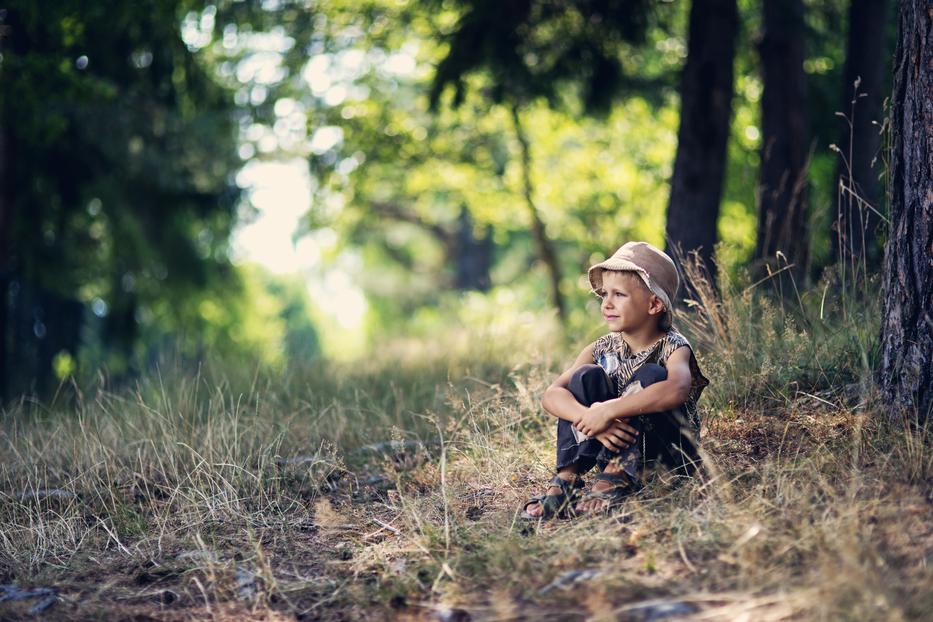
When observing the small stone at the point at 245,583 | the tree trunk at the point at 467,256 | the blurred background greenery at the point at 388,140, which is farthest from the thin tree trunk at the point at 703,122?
the tree trunk at the point at 467,256

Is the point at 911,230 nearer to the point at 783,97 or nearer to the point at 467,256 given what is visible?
the point at 783,97

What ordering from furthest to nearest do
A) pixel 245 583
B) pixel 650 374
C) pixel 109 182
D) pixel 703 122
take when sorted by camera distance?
pixel 109 182 < pixel 703 122 < pixel 650 374 < pixel 245 583

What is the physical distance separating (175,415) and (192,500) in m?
1.34

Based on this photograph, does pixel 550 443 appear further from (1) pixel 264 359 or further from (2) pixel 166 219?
(2) pixel 166 219

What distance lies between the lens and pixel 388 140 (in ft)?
48.0

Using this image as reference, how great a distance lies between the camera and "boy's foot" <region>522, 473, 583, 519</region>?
3705mm

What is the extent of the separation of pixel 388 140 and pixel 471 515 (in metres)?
11.4

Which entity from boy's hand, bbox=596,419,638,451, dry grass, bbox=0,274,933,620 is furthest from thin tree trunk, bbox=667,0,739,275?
boy's hand, bbox=596,419,638,451

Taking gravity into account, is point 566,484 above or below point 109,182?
below

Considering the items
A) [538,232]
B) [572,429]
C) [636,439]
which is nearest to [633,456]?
[636,439]

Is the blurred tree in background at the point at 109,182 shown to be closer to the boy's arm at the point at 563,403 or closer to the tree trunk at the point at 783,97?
the boy's arm at the point at 563,403

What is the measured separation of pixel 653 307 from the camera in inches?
151

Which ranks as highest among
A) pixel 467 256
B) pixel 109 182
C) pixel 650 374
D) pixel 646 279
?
pixel 109 182

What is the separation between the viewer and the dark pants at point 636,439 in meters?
3.64
